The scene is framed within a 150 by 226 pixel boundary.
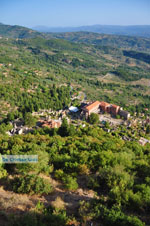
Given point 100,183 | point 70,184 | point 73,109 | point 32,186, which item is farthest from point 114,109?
point 32,186

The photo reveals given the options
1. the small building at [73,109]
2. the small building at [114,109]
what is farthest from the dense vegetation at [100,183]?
the small building at [114,109]

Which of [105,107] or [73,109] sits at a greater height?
[105,107]

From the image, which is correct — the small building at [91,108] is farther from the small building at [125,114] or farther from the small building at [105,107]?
the small building at [125,114]

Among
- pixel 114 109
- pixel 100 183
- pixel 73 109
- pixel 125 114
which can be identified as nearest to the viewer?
pixel 100 183

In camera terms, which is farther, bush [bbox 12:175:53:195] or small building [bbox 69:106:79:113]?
small building [bbox 69:106:79:113]

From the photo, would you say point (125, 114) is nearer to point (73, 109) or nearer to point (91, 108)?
point (91, 108)

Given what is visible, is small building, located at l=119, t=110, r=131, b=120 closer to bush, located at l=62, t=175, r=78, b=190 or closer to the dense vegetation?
the dense vegetation

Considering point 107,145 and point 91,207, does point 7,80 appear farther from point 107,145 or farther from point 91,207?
point 91,207

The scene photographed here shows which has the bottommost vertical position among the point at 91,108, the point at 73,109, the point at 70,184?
the point at 73,109

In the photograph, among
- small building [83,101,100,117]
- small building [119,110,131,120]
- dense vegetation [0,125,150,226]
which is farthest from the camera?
small building [119,110,131,120]

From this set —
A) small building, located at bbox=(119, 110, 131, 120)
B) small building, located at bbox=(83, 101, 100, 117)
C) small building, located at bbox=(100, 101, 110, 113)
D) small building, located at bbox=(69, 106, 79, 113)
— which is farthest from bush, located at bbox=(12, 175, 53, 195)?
small building, located at bbox=(100, 101, 110, 113)

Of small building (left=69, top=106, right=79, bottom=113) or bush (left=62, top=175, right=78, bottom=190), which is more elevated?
bush (left=62, top=175, right=78, bottom=190)

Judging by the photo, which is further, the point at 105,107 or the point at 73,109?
the point at 105,107
